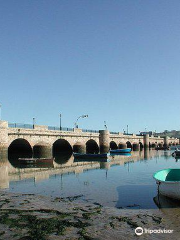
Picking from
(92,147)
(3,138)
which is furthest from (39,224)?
(92,147)

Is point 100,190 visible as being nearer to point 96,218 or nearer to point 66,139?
point 96,218

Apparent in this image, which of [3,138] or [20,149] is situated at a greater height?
[3,138]

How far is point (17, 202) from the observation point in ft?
47.2

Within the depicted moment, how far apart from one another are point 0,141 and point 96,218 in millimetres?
32642

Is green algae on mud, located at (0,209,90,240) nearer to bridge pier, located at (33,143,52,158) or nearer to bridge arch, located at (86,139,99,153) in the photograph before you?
bridge pier, located at (33,143,52,158)

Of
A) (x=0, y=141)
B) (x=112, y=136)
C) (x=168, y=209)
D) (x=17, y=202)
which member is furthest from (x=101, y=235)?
(x=112, y=136)

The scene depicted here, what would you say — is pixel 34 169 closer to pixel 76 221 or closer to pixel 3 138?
pixel 3 138

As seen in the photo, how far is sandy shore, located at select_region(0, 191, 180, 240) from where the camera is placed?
29.9ft

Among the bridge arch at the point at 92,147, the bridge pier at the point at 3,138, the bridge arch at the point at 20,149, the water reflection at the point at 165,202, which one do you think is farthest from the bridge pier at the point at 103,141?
the water reflection at the point at 165,202

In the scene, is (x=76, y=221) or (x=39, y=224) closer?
(x=39, y=224)

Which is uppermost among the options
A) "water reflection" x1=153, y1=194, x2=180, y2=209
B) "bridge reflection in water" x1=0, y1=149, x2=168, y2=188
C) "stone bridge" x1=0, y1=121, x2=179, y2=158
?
"stone bridge" x1=0, y1=121, x2=179, y2=158

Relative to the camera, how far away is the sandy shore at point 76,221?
9.10m

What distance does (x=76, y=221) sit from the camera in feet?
34.9

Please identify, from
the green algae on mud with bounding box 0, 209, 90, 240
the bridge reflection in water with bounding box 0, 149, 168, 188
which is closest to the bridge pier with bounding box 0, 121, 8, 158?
the bridge reflection in water with bounding box 0, 149, 168, 188
